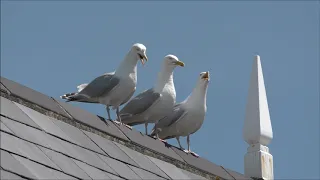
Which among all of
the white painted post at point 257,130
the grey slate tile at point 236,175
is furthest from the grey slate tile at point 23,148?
the white painted post at point 257,130

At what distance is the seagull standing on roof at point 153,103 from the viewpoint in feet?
46.6

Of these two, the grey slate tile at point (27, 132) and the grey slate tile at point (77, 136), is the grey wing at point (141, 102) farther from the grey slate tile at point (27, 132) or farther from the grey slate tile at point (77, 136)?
the grey slate tile at point (27, 132)

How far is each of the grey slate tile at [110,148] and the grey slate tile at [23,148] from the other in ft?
5.31

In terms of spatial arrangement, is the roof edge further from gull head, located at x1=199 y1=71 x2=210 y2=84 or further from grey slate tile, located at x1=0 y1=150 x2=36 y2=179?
gull head, located at x1=199 y1=71 x2=210 y2=84

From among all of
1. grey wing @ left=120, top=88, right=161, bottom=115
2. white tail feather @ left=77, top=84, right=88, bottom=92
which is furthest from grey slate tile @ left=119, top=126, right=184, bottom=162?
white tail feather @ left=77, top=84, right=88, bottom=92

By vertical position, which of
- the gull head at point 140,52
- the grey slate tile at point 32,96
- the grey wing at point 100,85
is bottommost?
the grey slate tile at point 32,96

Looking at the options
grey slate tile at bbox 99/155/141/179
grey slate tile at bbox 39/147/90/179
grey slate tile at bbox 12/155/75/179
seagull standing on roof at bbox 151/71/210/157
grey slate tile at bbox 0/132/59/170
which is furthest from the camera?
seagull standing on roof at bbox 151/71/210/157

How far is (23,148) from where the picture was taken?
354 inches

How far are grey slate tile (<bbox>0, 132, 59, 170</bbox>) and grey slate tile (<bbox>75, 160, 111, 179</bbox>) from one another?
0.51 m

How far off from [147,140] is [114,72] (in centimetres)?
193

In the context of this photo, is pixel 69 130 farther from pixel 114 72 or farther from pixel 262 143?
pixel 262 143

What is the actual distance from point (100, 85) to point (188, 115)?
1.70 meters

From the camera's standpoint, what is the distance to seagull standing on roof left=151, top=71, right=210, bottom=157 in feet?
48.3

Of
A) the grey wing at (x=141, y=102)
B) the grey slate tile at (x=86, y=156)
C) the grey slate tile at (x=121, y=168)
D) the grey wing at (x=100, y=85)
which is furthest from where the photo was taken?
the grey wing at (x=141, y=102)
